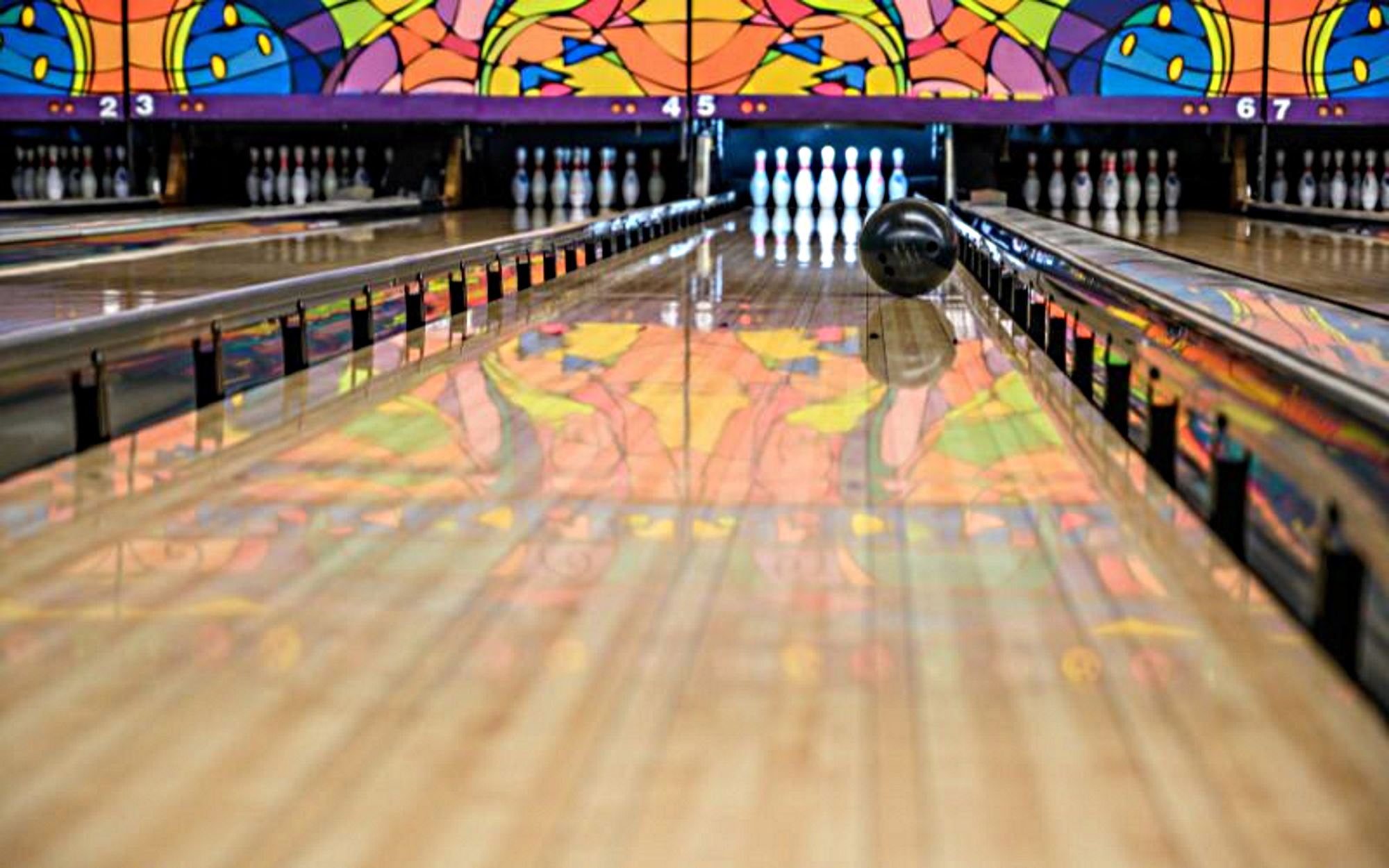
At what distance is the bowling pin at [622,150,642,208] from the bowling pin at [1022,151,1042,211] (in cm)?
199

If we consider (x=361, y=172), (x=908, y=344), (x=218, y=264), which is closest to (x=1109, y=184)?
(x=361, y=172)

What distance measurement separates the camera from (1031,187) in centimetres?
862

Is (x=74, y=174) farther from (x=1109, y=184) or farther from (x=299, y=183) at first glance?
(x=1109, y=184)

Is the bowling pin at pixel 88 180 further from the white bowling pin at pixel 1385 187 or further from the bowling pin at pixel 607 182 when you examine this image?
the white bowling pin at pixel 1385 187

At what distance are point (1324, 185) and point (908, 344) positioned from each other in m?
5.64

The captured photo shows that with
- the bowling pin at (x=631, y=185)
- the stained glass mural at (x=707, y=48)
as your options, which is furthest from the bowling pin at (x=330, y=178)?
the bowling pin at (x=631, y=185)

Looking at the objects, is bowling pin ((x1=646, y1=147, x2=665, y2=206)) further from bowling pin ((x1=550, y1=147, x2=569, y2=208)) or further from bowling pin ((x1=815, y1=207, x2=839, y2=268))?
bowling pin ((x1=815, y1=207, x2=839, y2=268))

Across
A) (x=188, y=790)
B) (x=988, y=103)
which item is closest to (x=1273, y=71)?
(x=988, y=103)

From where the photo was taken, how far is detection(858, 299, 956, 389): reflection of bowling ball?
10.2ft

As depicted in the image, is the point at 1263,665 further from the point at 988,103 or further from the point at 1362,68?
the point at 1362,68

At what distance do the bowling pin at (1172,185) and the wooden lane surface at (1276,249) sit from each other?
0.40 meters

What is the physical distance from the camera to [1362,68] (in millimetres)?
8242

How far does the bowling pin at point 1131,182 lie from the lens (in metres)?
8.45

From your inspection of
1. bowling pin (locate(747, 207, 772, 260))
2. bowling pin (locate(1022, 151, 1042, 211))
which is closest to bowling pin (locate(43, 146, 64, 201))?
bowling pin (locate(747, 207, 772, 260))
